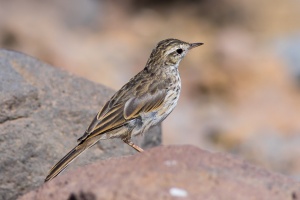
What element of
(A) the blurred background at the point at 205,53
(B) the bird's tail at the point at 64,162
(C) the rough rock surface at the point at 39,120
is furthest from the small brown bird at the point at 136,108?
(A) the blurred background at the point at 205,53

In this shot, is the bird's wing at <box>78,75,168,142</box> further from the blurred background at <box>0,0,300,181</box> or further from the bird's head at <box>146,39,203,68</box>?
the blurred background at <box>0,0,300,181</box>

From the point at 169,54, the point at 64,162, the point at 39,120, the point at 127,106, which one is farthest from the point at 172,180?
the point at 169,54

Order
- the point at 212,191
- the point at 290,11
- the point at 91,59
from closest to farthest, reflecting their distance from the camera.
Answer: the point at 212,191 → the point at 91,59 → the point at 290,11

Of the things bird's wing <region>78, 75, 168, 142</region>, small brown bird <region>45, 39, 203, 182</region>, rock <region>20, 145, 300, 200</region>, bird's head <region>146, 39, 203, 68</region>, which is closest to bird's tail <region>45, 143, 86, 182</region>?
small brown bird <region>45, 39, 203, 182</region>

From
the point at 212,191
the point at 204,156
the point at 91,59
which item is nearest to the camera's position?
the point at 212,191

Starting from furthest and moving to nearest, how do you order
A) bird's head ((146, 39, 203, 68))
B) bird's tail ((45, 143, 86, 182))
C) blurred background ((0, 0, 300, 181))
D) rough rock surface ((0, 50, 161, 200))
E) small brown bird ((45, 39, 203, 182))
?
1. blurred background ((0, 0, 300, 181))
2. bird's head ((146, 39, 203, 68))
3. rough rock surface ((0, 50, 161, 200))
4. small brown bird ((45, 39, 203, 182))
5. bird's tail ((45, 143, 86, 182))

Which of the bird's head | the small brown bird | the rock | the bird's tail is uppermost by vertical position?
the bird's head

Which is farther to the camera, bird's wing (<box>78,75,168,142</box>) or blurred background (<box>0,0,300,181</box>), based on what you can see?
blurred background (<box>0,0,300,181</box>)

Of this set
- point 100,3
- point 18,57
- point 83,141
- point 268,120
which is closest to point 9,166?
point 83,141

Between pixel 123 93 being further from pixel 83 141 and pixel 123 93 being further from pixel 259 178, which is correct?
pixel 259 178
